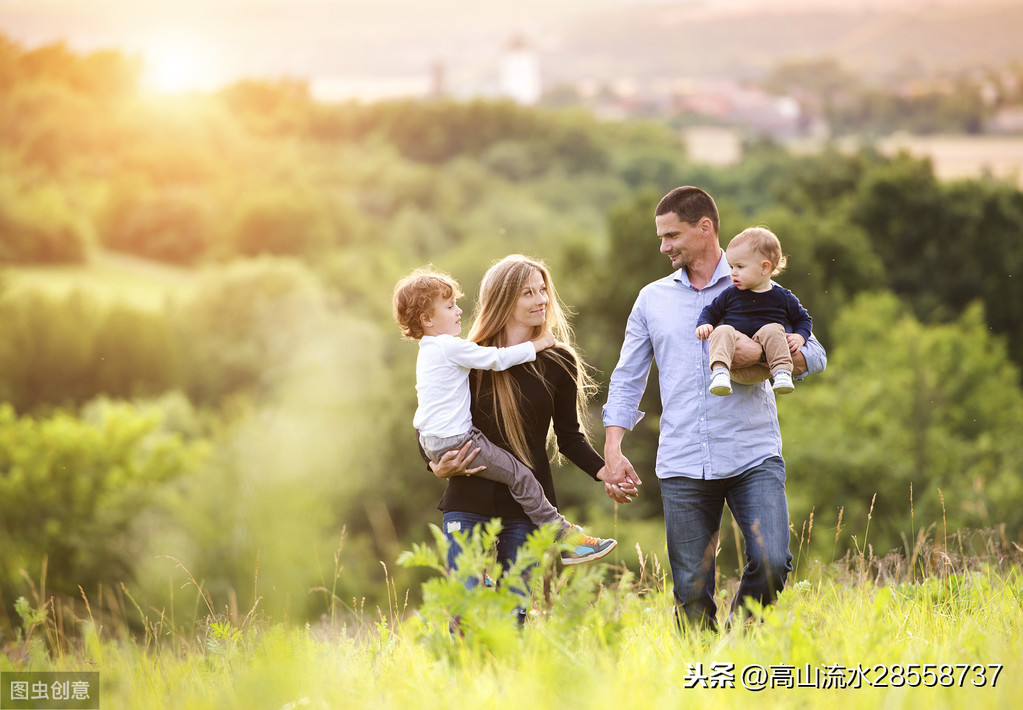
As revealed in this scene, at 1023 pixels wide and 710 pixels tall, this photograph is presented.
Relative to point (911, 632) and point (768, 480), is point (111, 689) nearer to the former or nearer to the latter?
point (768, 480)

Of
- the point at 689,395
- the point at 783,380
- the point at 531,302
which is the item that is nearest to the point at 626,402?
the point at 689,395

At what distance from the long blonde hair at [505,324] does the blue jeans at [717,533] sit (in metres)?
0.56

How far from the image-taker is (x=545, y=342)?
3.93m

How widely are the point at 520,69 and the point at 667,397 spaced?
3559 inches

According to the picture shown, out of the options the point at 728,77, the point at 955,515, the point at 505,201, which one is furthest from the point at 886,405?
the point at 728,77

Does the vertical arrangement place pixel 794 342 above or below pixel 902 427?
above

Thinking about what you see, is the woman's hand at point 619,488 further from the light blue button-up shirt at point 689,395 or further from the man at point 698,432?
the light blue button-up shirt at point 689,395

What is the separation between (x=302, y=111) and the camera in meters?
77.6

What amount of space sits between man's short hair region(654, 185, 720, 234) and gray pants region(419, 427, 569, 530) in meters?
1.30

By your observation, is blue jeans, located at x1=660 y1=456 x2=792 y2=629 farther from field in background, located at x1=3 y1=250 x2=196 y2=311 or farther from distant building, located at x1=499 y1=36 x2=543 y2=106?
distant building, located at x1=499 y1=36 x2=543 y2=106

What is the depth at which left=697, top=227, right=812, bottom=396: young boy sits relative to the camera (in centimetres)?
371

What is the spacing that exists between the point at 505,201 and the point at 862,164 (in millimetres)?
25994

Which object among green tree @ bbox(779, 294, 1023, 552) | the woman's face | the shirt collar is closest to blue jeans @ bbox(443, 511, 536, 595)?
the woman's face

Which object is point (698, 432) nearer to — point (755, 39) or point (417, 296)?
point (417, 296)
